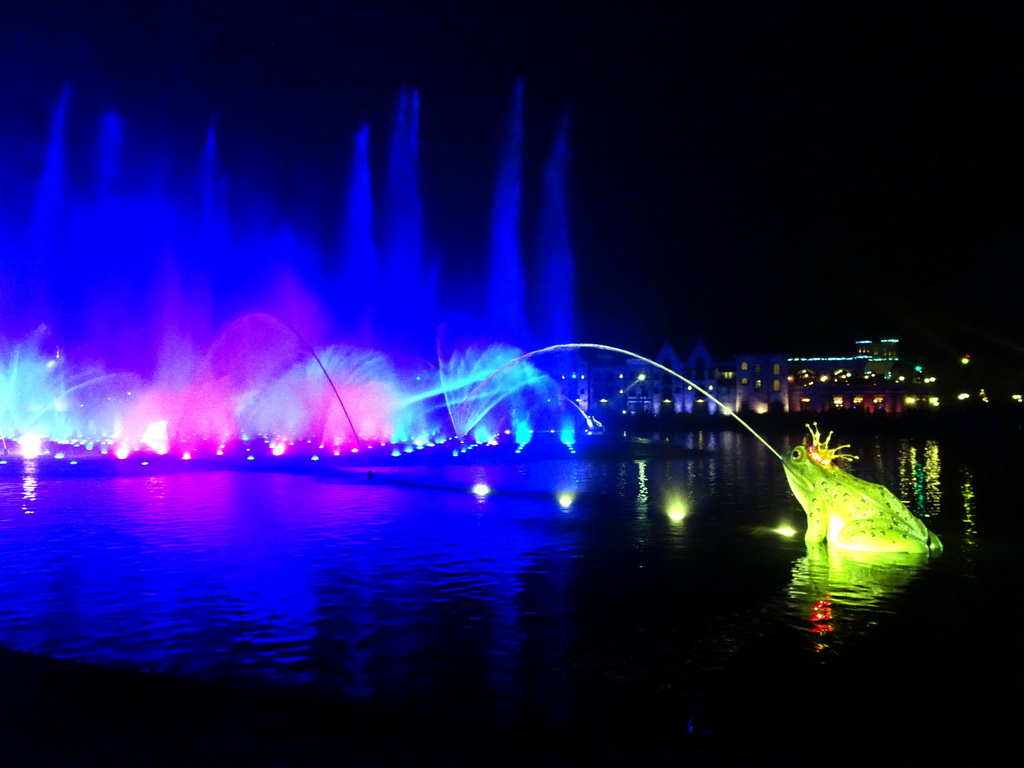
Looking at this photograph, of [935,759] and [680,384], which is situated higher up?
[680,384]

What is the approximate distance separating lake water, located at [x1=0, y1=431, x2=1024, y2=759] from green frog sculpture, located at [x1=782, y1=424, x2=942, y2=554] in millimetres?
666

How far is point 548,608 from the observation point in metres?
11.9

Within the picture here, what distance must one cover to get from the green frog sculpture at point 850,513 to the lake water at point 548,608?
0.67m

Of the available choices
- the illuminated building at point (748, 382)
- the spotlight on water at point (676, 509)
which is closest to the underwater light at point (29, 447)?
the spotlight on water at point (676, 509)

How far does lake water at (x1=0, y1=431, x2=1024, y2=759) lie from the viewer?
27.6 ft

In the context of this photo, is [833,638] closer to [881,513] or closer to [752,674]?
[752,674]

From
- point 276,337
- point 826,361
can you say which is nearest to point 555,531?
point 276,337

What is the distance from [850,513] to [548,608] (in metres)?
7.12

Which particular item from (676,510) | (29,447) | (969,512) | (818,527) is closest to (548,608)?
(818,527)

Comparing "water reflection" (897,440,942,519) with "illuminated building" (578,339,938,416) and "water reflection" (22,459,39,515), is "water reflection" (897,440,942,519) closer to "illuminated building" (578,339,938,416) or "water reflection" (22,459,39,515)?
"water reflection" (22,459,39,515)

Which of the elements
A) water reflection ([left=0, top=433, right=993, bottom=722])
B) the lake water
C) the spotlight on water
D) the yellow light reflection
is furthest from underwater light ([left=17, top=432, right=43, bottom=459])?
the yellow light reflection

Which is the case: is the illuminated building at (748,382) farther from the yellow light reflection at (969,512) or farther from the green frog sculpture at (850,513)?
the green frog sculpture at (850,513)

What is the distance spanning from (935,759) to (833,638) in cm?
340

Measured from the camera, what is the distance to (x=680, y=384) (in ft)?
456
